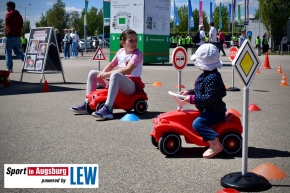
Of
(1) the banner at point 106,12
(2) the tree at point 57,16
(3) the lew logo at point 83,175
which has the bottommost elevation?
(3) the lew logo at point 83,175

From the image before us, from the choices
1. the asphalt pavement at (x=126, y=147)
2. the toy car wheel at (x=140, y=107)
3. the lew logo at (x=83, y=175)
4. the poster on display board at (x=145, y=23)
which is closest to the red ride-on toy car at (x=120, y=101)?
the toy car wheel at (x=140, y=107)

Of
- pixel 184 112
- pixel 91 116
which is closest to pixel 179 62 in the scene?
pixel 91 116

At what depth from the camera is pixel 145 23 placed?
2100 centimetres

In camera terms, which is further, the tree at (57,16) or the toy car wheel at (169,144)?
the tree at (57,16)

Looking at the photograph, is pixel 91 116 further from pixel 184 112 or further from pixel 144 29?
pixel 144 29

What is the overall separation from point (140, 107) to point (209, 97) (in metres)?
3.14

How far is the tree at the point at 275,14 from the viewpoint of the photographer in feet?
151

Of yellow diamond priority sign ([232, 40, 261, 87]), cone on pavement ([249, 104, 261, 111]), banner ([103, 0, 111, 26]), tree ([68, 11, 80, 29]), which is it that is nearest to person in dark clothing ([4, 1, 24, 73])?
cone on pavement ([249, 104, 261, 111])

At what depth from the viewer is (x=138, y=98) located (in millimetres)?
8469

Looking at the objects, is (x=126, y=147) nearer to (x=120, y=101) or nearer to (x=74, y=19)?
(x=120, y=101)

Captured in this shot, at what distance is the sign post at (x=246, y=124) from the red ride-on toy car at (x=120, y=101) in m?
4.01

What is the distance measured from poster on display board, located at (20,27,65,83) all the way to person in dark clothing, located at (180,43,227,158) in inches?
340

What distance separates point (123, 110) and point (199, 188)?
4.94m

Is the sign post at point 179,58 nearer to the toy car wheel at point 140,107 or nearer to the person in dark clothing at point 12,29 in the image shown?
the toy car wheel at point 140,107
